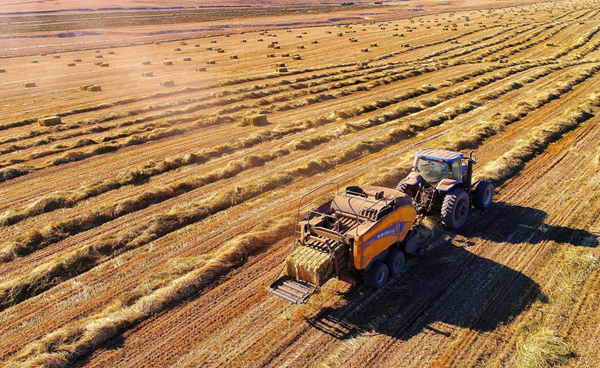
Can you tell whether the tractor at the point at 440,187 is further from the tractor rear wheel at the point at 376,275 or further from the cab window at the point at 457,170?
the tractor rear wheel at the point at 376,275

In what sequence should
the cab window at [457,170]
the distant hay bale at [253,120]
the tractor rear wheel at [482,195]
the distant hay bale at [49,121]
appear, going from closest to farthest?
the cab window at [457,170] < the tractor rear wheel at [482,195] < the distant hay bale at [253,120] < the distant hay bale at [49,121]

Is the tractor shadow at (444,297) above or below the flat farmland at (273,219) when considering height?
below

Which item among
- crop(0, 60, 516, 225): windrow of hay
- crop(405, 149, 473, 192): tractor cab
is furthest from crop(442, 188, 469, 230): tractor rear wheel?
crop(0, 60, 516, 225): windrow of hay

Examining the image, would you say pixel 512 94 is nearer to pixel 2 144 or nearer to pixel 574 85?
pixel 574 85

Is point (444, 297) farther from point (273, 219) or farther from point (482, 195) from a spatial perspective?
point (273, 219)

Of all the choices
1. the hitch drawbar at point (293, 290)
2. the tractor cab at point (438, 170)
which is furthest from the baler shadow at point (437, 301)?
the tractor cab at point (438, 170)

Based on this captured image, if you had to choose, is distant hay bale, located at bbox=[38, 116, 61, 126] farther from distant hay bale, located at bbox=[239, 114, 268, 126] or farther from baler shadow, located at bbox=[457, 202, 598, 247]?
baler shadow, located at bbox=[457, 202, 598, 247]
